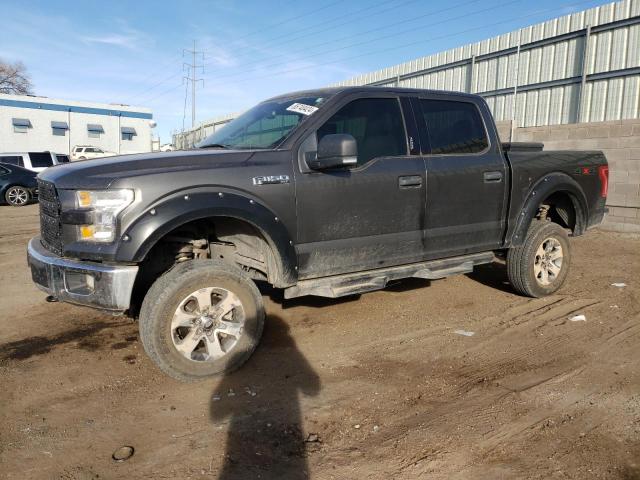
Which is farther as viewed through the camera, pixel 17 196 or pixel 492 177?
pixel 17 196

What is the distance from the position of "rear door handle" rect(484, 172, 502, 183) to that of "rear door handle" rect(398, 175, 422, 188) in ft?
2.76

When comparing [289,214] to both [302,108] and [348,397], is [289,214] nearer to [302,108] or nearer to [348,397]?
[302,108]

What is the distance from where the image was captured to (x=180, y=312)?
334cm

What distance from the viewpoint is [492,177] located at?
4738 mm

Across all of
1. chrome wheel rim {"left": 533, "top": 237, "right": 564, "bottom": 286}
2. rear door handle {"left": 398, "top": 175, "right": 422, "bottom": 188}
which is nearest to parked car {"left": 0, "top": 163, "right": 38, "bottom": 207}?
rear door handle {"left": 398, "top": 175, "right": 422, "bottom": 188}

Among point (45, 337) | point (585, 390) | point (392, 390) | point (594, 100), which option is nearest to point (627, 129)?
point (594, 100)

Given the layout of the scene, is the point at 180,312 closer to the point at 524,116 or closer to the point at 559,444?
the point at 559,444

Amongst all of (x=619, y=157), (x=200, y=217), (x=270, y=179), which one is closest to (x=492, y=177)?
(x=270, y=179)

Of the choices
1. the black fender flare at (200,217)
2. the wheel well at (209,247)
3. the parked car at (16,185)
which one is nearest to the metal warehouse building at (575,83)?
the parked car at (16,185)

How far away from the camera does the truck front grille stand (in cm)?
333

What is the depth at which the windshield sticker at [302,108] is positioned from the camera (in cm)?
399

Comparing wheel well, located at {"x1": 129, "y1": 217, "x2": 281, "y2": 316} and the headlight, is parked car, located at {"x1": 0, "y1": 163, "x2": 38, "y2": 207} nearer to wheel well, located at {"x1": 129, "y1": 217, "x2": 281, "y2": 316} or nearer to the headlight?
wheel well, located at {"x1": 129, "y1": 217, "x2": 281, "y2": 316}

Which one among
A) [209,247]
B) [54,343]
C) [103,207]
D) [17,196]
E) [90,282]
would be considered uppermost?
[103,207]

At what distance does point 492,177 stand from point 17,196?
1558cm
